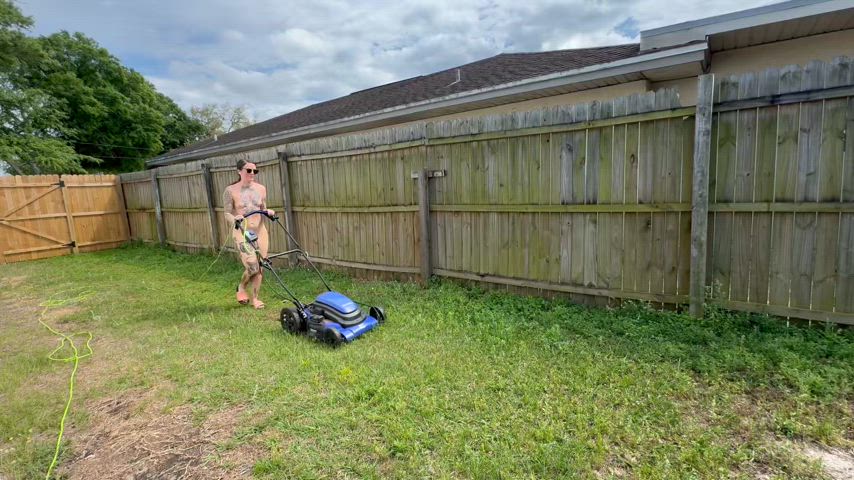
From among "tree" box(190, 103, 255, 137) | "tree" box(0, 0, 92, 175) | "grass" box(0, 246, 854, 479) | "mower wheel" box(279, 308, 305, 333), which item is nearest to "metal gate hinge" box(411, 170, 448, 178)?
"grass" box(0, 246, 854, 479)

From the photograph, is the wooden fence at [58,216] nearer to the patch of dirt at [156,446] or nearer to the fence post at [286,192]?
the fence post at [286,192]

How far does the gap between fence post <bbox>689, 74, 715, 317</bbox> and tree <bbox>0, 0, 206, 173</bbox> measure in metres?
21.1

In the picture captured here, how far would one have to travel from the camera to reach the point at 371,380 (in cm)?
294

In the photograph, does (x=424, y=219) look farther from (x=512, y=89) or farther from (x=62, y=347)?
(x=62, y=347)

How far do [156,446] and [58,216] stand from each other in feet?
38.1

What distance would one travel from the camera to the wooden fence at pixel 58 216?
9.84 metres

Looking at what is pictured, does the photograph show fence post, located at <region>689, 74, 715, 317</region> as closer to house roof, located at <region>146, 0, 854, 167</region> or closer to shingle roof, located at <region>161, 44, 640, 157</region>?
house roof, located at <region>146, 0, 854, 167</region>

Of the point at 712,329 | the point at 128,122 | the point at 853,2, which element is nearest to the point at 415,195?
the point at 712,329

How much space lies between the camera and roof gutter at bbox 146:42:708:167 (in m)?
4.87

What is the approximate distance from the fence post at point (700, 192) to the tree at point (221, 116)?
1638 inches

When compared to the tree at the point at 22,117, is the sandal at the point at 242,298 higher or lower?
lower

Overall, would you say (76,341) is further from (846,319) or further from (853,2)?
(853,2)

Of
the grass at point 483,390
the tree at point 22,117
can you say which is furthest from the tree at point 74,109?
the grass at point 483,390

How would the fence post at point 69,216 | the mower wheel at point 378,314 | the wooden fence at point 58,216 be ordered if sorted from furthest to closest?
the fence post at point 69,216 → the wooden fence at point 58,216 → the mower wheel at point 378,314
